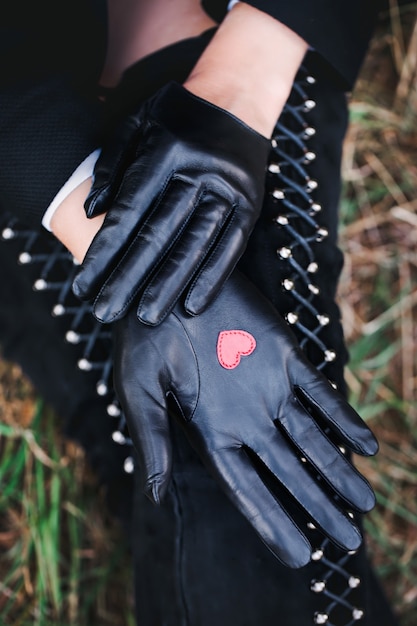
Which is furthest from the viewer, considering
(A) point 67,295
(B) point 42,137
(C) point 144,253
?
(A) point 67,295

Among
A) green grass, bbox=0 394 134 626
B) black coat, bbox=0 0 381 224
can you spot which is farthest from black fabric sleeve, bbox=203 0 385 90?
green grass, bbox=0 394 134 626

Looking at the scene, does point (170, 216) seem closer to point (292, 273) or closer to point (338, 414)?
point (292, 273)

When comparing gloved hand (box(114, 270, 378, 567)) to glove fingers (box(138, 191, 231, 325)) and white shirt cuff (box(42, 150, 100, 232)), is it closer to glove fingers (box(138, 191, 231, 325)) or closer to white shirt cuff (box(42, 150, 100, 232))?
glove fingers (box(138, 191, 231, 325))

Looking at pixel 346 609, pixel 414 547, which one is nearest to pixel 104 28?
pixel 346 609

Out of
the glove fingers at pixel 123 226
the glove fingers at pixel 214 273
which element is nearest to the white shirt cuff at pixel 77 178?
the glove fingers at pixel 123 226

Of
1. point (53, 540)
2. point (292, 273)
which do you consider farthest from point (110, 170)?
point (53, 540)
